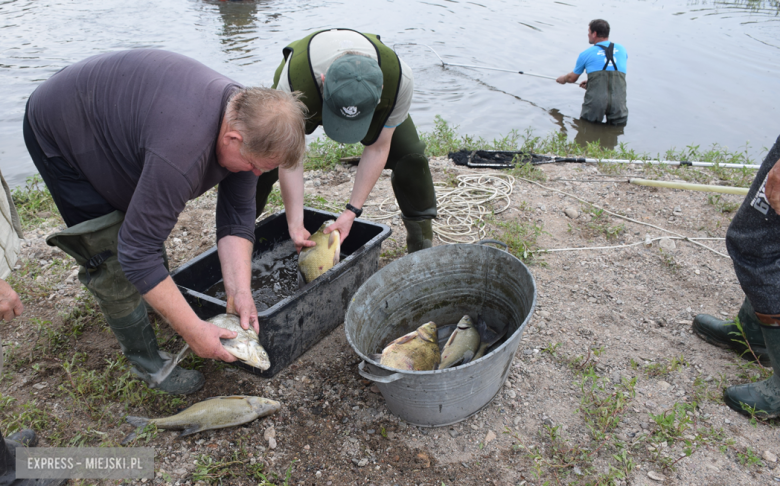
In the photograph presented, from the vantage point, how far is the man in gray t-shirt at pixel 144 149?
180 cm

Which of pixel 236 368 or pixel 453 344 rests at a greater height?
pixel 453 344

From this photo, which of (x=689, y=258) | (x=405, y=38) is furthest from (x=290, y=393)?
(x=405, y=38)

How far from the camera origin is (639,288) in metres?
3.40

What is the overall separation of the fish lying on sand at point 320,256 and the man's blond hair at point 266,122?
3.51ft

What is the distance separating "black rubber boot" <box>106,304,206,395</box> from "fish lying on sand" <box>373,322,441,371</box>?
3.34 ft

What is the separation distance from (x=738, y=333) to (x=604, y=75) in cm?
613

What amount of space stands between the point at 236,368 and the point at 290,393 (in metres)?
0.37

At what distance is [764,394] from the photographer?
2369 mm

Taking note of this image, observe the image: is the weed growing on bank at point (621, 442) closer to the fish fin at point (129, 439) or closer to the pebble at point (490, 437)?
the pebble at point (490, 437)

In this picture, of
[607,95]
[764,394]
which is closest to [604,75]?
[607,95]

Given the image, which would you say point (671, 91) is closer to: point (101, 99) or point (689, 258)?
point (689, 258)

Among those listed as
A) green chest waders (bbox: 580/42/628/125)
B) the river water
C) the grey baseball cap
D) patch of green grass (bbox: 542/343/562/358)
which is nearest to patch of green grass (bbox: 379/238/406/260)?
patch of green grass (bbox: 542/343/562/358)

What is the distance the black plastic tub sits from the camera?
8.30ft

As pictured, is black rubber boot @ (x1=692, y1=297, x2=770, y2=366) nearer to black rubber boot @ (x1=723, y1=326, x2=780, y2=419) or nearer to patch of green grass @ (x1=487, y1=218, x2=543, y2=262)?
black rubber boot @ (x1=723, y1=326, x2=780, y2=419)
